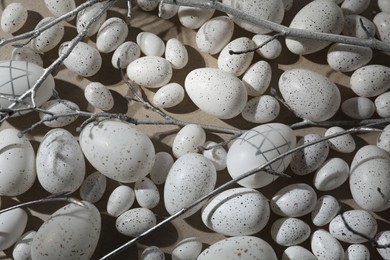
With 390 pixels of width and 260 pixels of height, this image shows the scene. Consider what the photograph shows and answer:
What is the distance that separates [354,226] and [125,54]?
1.54 feet

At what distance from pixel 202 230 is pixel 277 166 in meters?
0.17

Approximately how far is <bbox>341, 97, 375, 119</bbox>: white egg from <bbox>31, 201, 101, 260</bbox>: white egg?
0.46 m

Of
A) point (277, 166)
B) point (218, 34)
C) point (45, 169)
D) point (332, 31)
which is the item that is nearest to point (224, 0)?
point (218, 34)

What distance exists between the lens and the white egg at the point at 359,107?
2.71 ft

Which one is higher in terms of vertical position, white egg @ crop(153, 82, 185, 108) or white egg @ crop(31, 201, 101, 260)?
white egg @ crop(153, 82, 185, 108)

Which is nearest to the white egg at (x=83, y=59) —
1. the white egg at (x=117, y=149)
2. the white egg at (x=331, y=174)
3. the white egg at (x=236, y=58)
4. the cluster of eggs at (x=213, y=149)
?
the cluster of eggs at (x=213, y=149)

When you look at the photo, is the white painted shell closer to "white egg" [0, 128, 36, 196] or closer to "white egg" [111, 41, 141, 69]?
"white egg" [111, 41, 141, 69]

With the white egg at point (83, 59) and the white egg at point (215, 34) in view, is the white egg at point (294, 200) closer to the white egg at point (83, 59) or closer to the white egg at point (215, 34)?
the white egg at point (215, 34)

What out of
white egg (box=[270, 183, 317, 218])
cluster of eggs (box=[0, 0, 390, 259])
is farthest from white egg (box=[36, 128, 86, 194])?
white egg (box=[270, 183, 317, 218])

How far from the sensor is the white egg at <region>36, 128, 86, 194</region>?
0.77 meters

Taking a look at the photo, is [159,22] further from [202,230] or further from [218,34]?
[202,230]

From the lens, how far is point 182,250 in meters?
0.78

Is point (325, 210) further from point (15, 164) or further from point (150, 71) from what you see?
point (15, 164)

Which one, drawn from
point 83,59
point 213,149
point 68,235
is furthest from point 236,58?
point 68,235
